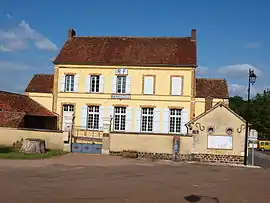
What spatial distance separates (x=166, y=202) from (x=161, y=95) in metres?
23.0

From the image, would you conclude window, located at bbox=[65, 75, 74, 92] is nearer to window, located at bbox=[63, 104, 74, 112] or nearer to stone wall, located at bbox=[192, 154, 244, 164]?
window, located at bbox=[63, 104, 74, 112]

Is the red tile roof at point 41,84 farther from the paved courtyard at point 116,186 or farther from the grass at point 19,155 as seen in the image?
the paved courtyard at point 116,186

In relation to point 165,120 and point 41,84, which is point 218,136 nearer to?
point 165,120

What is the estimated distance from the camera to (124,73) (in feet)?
110

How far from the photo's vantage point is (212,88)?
34062 millimetres

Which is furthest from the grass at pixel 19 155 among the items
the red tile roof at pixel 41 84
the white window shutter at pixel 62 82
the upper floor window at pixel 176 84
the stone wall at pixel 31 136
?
the upper floor window at pixel 176 84

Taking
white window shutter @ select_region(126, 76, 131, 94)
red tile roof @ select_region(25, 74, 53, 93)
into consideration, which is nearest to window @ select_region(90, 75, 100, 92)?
white window shutter @ select_region(126, 76, 131, 94)

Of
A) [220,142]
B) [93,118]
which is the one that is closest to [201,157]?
[220,142]

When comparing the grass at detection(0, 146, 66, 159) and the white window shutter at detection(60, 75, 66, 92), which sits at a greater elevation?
the white window shutter at detection(60, 75, 66, 92)

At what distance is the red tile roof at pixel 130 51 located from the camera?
33.5 m

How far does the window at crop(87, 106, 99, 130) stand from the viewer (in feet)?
109

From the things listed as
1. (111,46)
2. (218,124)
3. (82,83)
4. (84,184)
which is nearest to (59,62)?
(82,83)

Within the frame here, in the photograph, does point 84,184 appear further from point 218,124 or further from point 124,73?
point 124,73

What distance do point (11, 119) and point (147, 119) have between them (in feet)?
36.3
